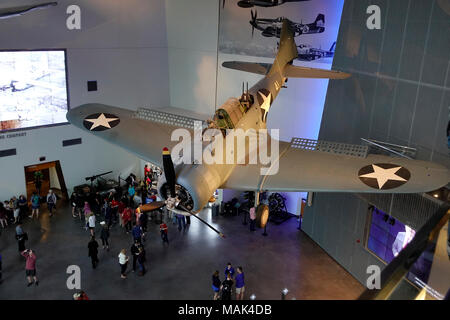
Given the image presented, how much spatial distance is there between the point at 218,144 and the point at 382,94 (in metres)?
3.60

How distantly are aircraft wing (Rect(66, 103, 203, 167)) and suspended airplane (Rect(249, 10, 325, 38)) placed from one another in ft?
11.8

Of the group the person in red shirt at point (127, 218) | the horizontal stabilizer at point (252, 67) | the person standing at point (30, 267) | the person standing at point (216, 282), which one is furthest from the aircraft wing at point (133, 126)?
the person standing at point (30, 267)

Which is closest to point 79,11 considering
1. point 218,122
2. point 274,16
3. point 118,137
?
point 118,137

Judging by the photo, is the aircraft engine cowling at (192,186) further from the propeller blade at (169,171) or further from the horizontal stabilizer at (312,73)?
the horizontal stabilizer at (312,73)

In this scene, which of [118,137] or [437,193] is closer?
[437,193]

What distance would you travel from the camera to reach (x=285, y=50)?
32.7 ft

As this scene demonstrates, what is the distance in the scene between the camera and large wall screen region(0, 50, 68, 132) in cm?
1075

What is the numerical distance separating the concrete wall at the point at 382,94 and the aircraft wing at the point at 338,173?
2.11 ft

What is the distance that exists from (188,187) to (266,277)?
3.54 m

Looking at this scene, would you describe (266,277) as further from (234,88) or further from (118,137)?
(234,88)

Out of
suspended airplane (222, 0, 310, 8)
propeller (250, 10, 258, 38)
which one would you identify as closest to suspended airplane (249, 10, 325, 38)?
propeller (250, 10, 258, 38)

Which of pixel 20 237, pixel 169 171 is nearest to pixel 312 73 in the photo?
pixel 169 171

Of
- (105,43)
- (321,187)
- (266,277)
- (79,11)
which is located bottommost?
(266,277)

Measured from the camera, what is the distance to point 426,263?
2637 millimetres
